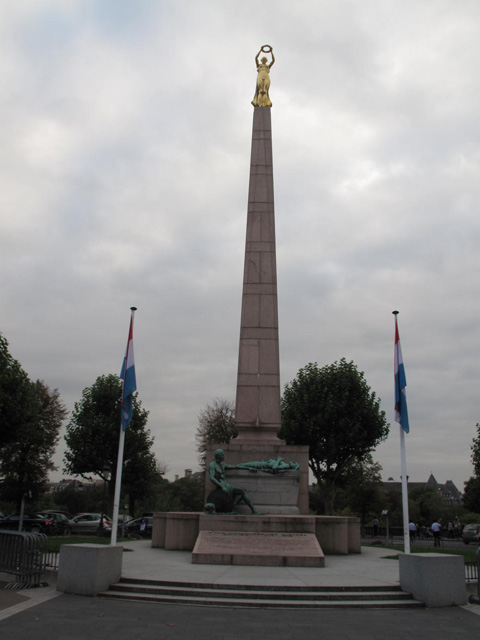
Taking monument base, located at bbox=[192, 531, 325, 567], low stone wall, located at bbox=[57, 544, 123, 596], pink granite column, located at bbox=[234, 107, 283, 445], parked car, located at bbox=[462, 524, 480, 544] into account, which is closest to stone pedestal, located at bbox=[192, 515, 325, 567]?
monument base, located at bbox=[192, 531, 325, 567]

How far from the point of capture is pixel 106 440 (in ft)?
115

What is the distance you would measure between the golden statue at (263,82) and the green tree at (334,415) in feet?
59.1

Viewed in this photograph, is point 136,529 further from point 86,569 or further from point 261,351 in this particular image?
point 86,569

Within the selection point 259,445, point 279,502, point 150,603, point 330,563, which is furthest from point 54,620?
point 259,445

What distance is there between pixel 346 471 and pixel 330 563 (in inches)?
1274

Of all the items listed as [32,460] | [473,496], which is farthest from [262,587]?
[473,496]

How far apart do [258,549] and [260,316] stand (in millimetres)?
8463

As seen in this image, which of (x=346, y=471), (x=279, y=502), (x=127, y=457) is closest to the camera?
(x=279, y=502)


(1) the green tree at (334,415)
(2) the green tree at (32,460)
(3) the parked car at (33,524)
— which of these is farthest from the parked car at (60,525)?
(1) the green tree at (334,415)

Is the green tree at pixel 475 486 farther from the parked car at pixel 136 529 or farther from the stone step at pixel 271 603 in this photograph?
the stone step at pixel 271 603

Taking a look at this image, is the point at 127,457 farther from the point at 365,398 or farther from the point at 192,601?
the point at 192,601

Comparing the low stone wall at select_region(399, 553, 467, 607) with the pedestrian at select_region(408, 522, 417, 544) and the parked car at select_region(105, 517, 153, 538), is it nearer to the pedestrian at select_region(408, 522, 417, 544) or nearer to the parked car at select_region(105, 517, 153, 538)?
the parked car at select_region(105, 517, 153, 538)

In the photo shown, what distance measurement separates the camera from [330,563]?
13617 millimetres

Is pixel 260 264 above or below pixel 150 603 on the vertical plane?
above
